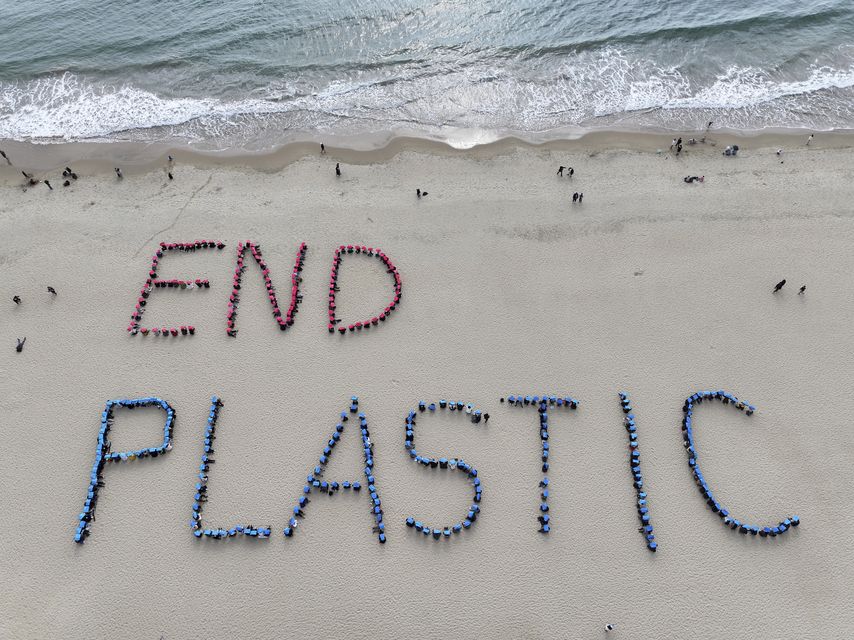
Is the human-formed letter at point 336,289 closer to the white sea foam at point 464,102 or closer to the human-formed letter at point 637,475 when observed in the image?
the human-formed letter at point 637,475

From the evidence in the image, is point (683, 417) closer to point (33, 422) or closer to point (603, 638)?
point (603, 638)

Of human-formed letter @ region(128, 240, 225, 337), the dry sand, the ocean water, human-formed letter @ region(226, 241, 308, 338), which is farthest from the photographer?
the ocean water

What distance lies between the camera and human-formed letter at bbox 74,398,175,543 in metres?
23.5

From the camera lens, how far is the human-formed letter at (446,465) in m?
23.2

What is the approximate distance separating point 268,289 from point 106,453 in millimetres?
10740

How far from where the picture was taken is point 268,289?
100 ft

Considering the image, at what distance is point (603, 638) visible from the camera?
21.0 metres

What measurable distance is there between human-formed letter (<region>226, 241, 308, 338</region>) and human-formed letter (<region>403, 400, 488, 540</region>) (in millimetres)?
8596

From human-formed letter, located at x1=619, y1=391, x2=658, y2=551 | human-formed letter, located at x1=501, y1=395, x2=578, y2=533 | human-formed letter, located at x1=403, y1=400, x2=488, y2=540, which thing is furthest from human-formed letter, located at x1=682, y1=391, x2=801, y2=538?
human-formed letter, located at x1=403, y1=400, x2=488, y2=540

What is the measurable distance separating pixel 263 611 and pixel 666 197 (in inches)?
1207

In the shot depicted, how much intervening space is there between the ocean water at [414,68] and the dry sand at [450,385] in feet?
15.8

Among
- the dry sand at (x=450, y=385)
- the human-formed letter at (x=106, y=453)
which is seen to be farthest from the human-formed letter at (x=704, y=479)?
the human-formed letter at (x=106, y=453)

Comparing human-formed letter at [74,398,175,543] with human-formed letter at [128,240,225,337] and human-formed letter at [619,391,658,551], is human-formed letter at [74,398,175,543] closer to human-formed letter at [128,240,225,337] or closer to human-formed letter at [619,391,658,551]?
human-formed letter at [128,240,225,337]

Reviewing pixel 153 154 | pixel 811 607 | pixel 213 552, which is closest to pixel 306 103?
pixel 153 154
